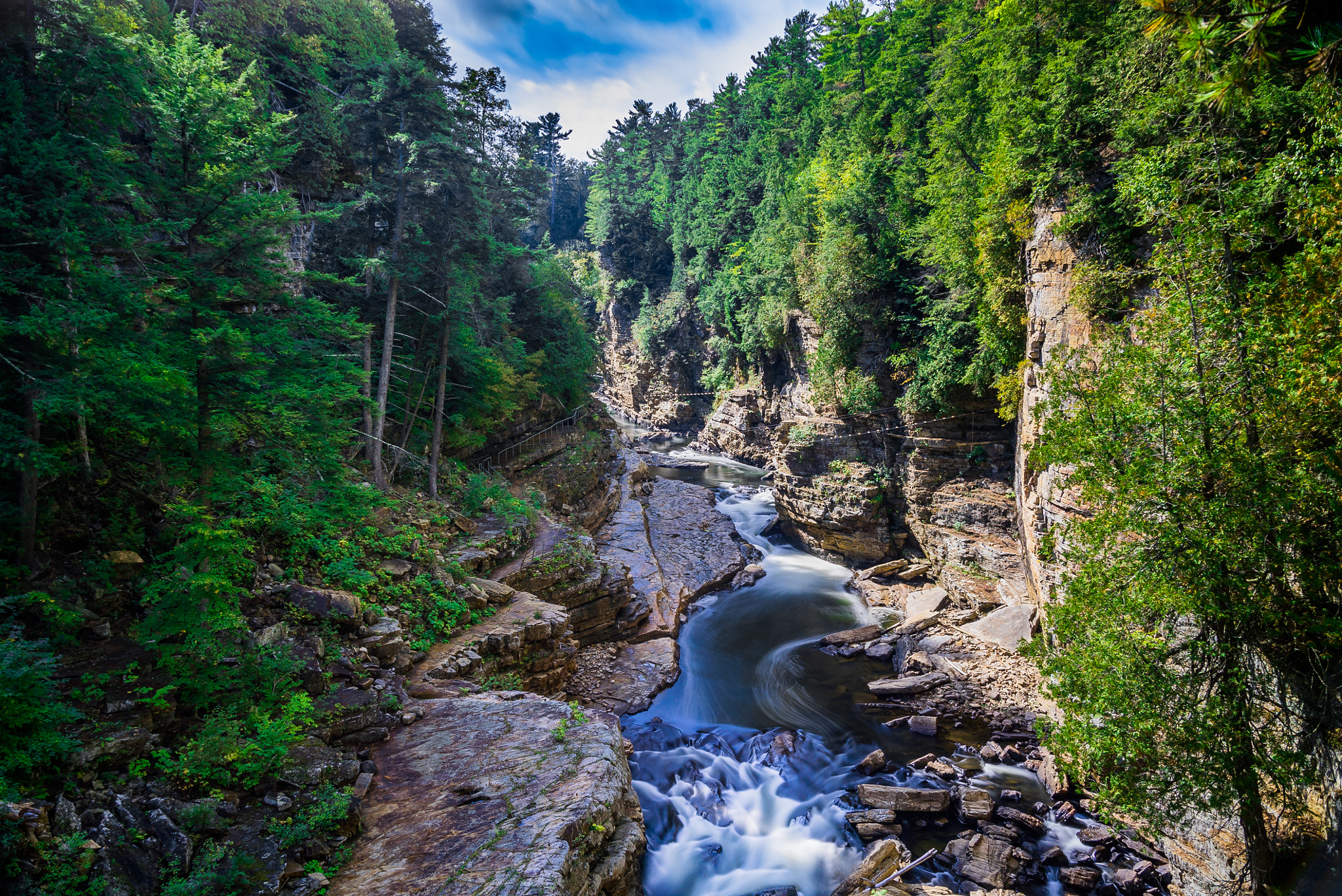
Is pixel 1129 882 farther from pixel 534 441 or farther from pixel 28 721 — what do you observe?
pixel 534 441

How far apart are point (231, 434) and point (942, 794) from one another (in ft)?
48.4

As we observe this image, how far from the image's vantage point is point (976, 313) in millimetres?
16781

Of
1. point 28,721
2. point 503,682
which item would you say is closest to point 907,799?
point 503,682

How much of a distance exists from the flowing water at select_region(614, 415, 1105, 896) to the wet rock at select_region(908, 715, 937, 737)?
15 cm

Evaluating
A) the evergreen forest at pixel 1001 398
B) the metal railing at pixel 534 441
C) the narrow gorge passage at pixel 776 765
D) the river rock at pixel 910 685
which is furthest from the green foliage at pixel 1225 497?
the metal railing at pixel 534 441

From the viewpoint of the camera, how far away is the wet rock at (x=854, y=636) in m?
16.8

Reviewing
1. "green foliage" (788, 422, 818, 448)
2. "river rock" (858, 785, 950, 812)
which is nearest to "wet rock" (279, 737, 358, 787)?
"river rock" (858, 785, 950, 812)

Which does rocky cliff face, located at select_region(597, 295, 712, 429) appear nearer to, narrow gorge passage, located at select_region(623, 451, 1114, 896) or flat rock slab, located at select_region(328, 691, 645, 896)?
narrow gorge passage, located at select_region(623, 451, 1114, 896)

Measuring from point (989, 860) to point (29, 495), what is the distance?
50.4 feet

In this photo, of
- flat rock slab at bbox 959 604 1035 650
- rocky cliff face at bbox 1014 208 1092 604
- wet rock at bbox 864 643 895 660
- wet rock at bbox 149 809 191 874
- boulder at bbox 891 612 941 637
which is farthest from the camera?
boulder at bbox 891 612 941 637

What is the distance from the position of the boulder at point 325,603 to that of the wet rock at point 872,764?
36.1ft

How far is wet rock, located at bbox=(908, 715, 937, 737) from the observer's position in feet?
42.0

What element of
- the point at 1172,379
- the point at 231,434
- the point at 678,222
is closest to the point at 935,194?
the point at 1172,379

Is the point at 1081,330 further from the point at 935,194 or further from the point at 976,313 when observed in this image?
the point at 935,194
